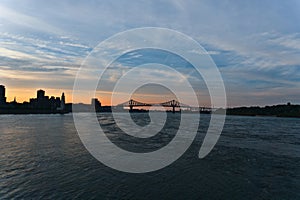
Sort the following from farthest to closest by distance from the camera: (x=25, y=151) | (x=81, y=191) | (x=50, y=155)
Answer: (x=25, y=151) → (x=50, y=155) → (x=81, y=191)

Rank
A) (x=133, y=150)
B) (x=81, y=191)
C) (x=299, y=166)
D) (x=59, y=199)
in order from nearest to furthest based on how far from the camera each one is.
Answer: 1. (x=59, y=199)
2. (x=81, y=191)
3. (x=299, y=166)
4. (x=133, y=150)

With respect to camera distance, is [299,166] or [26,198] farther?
[299,166]

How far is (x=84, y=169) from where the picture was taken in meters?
12.0

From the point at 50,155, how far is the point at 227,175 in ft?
35.9

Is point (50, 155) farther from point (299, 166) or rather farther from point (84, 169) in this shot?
point (299, 166)

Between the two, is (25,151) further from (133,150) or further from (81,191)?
(81,191)

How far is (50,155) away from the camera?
1529 cm

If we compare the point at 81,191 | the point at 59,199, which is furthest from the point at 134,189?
the point at 59,199

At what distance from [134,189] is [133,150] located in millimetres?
8513

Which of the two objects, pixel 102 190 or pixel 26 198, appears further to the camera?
pixel 102 190

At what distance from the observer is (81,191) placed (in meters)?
8.86

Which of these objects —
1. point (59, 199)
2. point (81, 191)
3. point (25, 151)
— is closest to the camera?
point (59, 199)

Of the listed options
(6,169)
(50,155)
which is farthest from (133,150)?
(6,169)

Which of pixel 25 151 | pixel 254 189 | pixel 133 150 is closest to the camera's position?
pixel 254 189
